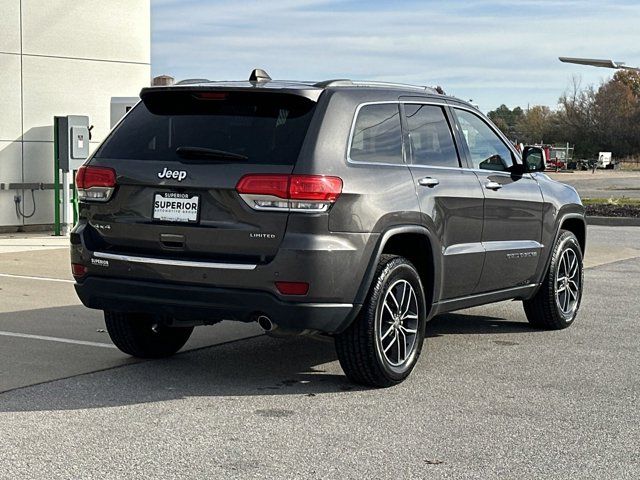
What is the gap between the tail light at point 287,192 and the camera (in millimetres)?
6039

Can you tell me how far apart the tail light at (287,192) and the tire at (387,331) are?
71cm

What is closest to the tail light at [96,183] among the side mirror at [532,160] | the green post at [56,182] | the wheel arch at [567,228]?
the side mirror at [532,160]

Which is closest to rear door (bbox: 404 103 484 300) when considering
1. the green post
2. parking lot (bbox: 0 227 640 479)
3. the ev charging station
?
parking lot (bbox: 0 227 640 479)

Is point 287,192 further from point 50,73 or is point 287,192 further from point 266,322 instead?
point 50,73

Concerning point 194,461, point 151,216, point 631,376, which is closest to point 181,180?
point 151,216

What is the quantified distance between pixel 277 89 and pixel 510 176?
2.56 metres

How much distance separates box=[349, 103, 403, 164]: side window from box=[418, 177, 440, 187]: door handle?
20cm

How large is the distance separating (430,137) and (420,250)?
82cm

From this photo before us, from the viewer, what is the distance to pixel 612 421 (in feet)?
19.4

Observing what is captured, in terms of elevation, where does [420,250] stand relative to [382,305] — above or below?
above

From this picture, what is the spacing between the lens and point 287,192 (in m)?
6.04

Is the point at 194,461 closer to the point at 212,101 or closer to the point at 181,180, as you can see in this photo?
the point at 181,180

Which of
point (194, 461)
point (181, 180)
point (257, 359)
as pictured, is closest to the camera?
point (194, 461)

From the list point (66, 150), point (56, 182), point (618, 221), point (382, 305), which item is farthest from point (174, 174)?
point (618, 221)
